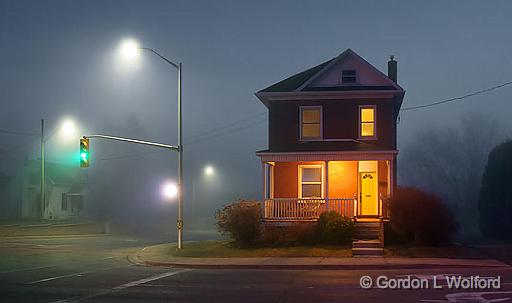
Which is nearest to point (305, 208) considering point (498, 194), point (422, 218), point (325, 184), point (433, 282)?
point (325, 184)

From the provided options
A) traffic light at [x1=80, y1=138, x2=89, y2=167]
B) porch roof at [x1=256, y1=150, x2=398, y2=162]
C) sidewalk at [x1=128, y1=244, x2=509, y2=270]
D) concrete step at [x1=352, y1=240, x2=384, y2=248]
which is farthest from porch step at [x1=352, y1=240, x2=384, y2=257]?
traffic light at [x1=80, y1=138, x2=89, y2=167]

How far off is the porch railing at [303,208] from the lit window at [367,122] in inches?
153

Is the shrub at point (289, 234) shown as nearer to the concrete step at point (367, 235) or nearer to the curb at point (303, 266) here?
the concrete step at point (367, 235)

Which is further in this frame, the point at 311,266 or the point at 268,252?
the point at 268,252

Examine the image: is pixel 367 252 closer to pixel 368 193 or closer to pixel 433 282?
pixel 368 193

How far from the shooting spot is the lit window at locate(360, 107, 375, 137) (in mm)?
35219

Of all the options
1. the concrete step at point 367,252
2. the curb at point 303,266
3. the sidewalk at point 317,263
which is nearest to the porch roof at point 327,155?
the concrete step at point 367,252

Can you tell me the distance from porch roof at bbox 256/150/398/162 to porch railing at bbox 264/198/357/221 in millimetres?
2088

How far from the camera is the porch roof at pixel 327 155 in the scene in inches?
1312

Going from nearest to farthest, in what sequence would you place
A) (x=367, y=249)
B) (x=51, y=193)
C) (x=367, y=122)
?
(x=367, y=249) < (x=367, y=122) < (x=51, y=193)

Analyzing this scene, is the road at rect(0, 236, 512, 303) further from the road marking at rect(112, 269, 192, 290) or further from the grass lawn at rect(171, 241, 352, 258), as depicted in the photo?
the grass lawn at rect(171, 241, 352, 258)

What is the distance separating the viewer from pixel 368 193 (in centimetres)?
3556

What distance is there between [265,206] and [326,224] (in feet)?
12.1

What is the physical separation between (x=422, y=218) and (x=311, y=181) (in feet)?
26.3
